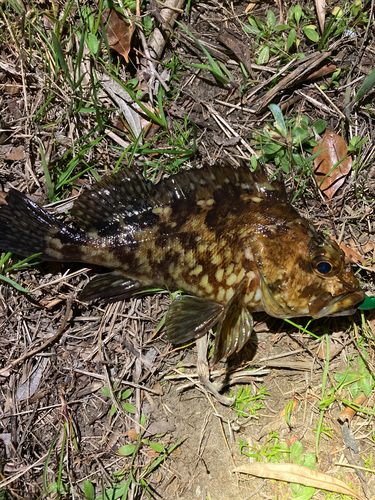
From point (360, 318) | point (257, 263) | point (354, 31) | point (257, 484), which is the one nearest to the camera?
point (257, 263)

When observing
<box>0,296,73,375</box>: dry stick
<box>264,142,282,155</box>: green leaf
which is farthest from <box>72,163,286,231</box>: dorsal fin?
<box>0,296,73,375</box>: dry stick

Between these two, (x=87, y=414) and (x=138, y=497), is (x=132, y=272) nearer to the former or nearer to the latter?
(x=87, y=414)

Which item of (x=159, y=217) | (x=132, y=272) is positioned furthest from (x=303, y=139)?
(x=132, y=272)

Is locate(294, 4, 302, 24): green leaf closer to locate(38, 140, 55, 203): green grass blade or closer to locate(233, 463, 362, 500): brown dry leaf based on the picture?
locate(38, 140, 55, 203): green grass blade

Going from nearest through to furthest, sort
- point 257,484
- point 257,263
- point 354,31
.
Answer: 1. point 257,263
2. point 257,484
3. point 354,31

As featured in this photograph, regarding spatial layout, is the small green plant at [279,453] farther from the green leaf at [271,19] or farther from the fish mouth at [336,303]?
the green leaf at [271,19]

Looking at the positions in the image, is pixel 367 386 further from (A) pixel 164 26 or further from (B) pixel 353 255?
(A) pixel 164 26

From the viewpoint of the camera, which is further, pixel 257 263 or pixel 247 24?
pixel 247 24
